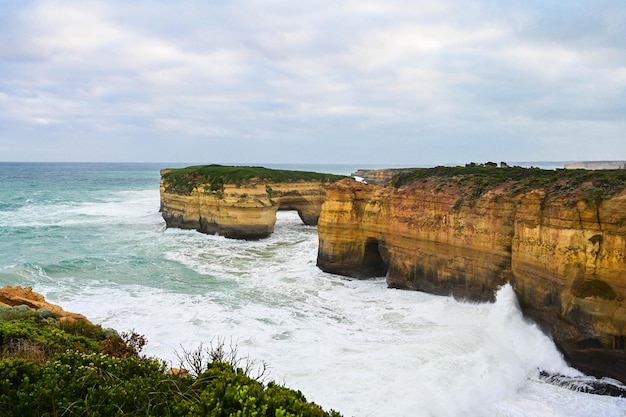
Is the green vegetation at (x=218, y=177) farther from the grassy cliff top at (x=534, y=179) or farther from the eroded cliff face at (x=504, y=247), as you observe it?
the grassy cliff top at (x=534, y=179)

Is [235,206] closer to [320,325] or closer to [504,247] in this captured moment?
[320,325]

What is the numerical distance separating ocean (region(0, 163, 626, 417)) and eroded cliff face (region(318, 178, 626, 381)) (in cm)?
73

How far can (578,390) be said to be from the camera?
451 inches

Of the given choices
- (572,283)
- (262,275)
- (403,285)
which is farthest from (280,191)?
(572,283)

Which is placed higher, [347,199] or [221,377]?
[347,199]

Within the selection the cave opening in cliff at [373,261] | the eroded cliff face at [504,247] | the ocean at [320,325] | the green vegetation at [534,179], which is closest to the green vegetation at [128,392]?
the ocean at [320,325]

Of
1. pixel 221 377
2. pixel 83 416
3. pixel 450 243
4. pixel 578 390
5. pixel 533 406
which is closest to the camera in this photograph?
pixel 83 416

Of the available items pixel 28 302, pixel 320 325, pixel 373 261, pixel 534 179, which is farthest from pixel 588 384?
pixel 28 302

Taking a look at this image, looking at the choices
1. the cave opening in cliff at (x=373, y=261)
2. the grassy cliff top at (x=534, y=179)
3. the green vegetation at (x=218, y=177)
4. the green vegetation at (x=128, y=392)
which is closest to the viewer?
the green vegetation at (x=128, y=392)

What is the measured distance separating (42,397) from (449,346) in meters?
10.3

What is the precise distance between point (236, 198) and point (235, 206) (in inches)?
23.3

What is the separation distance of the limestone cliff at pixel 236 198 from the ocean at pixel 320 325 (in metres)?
5.14

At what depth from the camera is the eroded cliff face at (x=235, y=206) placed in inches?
1339

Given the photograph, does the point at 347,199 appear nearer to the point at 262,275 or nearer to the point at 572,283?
the point at 262,275
